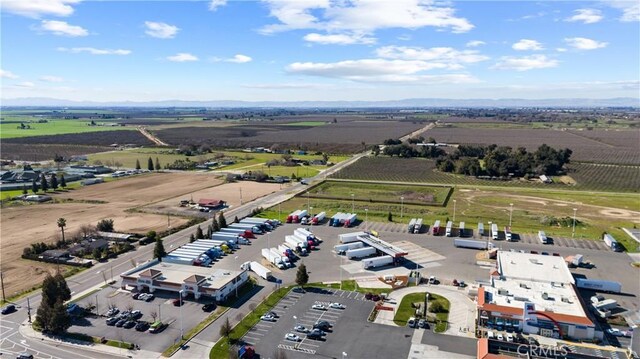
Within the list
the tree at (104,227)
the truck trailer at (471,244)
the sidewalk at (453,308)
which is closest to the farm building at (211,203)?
the tree at (104,227)

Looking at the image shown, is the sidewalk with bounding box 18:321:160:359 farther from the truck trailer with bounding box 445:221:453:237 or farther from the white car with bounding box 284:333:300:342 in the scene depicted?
the truck trailer with bounding box 445:221:453:237

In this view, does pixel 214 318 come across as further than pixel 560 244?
No

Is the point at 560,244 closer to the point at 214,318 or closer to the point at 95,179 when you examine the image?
the point at 214,318

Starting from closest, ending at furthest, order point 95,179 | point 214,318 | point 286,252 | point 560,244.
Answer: point 214,318 → point 286,252 → point 560,244 → point 95,179

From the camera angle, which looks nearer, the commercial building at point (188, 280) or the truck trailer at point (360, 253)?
the commercial building at point (188, 280)

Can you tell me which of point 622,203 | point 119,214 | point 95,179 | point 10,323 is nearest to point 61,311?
point 10,323

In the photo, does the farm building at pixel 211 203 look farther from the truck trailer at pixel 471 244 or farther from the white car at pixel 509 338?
the white car at pixel 509 338

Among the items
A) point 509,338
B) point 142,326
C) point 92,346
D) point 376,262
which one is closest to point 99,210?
point 142,326

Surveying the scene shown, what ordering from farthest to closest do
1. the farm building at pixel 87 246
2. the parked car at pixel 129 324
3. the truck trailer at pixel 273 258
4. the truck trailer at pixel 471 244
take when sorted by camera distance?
the truck trailer at pixel 471 244 → the farm building at pixel 87 246 → the truck trailer at pixel 273 258 → the parked car at pixel 129 324
